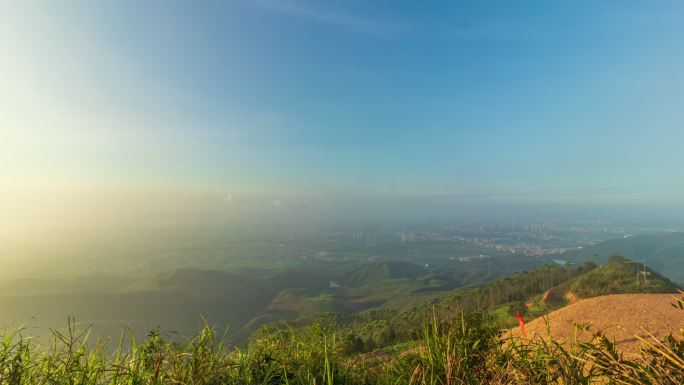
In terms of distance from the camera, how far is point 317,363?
3619 mm

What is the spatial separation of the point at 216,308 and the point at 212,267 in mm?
64720

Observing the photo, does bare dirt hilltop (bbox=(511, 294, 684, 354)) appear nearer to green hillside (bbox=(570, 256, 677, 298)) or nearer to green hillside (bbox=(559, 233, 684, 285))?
green hillside (bbox=(570, 256, 677, 298))

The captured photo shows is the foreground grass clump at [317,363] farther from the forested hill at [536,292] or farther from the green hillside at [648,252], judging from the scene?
the green hillside at [648,252]

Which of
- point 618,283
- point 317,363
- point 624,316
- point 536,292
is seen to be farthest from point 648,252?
point 317,363

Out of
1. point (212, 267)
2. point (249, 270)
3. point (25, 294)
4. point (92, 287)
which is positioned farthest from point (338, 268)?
point (25, 294)

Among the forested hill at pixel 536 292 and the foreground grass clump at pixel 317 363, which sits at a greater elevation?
the foreground grass clump at pixel 317 363

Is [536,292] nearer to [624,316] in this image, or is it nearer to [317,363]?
[624,316]

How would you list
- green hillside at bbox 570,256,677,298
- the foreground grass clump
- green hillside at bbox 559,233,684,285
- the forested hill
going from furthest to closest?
green hillside at bbox 559,233,684,285, green hillside at bbox 570,256,677,298, the forested hill, the foreground grass clump

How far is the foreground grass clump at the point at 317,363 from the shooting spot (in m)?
2.52

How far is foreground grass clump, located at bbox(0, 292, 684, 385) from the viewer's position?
99.3 inches

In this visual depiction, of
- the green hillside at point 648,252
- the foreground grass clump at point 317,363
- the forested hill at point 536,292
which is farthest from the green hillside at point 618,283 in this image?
the green hillside at point 648,252

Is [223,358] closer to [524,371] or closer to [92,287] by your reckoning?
[524,371]

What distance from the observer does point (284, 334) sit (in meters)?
4.93

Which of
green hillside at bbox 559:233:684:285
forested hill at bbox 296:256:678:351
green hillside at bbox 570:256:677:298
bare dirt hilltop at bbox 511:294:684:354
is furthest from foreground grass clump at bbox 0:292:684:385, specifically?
green hillside at bbox 559:233:684:285
